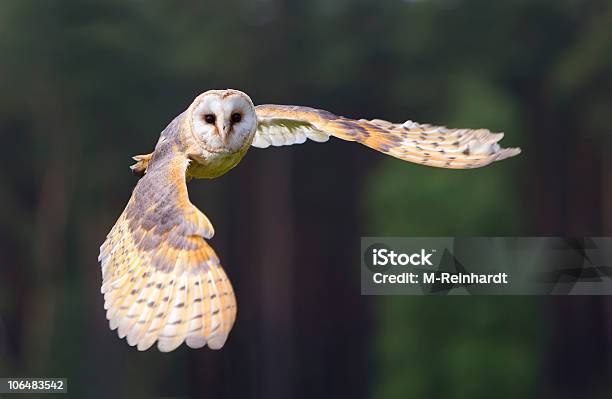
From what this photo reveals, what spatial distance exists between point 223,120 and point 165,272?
1.39 feet

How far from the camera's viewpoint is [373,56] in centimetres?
1042

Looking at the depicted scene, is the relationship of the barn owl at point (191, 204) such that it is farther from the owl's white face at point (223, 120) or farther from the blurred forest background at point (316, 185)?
the blurred forest background at point (316, 185)

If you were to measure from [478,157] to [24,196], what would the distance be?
7.47 metres

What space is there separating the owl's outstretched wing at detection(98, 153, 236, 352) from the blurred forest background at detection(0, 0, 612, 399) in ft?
18.9

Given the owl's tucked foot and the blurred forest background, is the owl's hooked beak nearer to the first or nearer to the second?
the owl's tucked foot

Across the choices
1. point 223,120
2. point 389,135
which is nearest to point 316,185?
point 389,135

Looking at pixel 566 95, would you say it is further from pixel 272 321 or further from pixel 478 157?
pixel 478 157

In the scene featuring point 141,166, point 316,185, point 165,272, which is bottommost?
point 165,272

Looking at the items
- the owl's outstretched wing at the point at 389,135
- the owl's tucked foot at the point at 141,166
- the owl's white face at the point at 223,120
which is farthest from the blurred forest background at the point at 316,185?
the owl's white face at the point at 223,120

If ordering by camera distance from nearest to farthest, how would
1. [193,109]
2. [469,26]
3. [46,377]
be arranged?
[193,109]
[46,377]
[469,26]

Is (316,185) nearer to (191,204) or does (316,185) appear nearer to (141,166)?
(141,166)

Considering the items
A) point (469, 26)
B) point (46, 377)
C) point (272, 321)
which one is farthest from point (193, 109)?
point (469, 26)

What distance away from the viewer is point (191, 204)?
2.18 metres

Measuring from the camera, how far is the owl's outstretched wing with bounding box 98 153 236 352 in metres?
1.91
